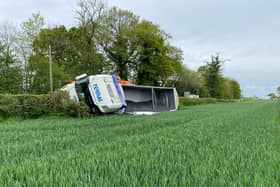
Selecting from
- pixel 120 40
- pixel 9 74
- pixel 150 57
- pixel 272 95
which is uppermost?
pixel 120 40

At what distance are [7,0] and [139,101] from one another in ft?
47.0

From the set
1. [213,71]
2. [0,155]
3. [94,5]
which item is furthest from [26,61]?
[213,71]

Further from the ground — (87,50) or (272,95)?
(87,50)

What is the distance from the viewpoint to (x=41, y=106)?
10.7 metres

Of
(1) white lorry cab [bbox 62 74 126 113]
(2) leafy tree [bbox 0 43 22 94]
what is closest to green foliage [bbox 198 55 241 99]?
(2) leafy tree [bbox 0 43 22 94]

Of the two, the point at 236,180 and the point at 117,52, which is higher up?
the point at 117,52

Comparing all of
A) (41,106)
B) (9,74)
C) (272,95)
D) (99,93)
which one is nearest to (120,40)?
(9,74)

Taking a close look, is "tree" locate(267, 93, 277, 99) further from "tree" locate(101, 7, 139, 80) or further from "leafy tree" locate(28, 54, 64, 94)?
"leafy tree" locate(28, 54, 64, 94)

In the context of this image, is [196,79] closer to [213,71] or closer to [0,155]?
[213,71]

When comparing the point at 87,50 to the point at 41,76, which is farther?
the point at 87,50

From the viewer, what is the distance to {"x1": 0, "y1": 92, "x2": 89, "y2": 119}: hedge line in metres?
10.3

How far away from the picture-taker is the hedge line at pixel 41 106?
10258mm

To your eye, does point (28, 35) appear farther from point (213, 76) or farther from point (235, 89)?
point (235, 89)

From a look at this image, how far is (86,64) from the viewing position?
1078 inches
